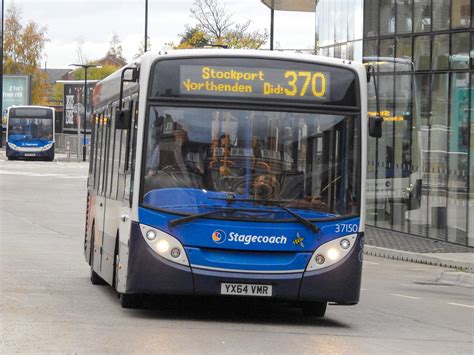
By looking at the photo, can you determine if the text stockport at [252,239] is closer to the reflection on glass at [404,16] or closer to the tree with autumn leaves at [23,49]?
the reflection on glass at [404,16]

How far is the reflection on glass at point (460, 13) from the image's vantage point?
30.3 meters

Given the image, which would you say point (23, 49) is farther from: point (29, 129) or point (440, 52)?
point (440, 52)

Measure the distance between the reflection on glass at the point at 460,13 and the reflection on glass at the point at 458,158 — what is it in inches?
48.0

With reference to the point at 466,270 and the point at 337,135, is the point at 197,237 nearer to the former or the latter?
the point at 337,135

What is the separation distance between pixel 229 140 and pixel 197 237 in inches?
40.8

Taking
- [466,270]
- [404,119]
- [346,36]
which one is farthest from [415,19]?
[466,270]

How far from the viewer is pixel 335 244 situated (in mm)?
12844

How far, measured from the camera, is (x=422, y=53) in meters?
32.6

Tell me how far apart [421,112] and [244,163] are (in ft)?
66.7

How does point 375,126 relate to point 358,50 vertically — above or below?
below

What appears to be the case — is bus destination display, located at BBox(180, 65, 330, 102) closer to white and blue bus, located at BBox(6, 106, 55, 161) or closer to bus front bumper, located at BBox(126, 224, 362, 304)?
bus front bumper, located at BBox(126, 224, 362, 304)

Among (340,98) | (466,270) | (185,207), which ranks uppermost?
(340,98)

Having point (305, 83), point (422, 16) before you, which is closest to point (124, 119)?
point (305, 83)

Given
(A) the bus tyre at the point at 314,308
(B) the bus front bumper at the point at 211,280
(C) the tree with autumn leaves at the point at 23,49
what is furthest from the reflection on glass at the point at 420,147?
(C) the tree with autumn leaves at the point at 23,49
